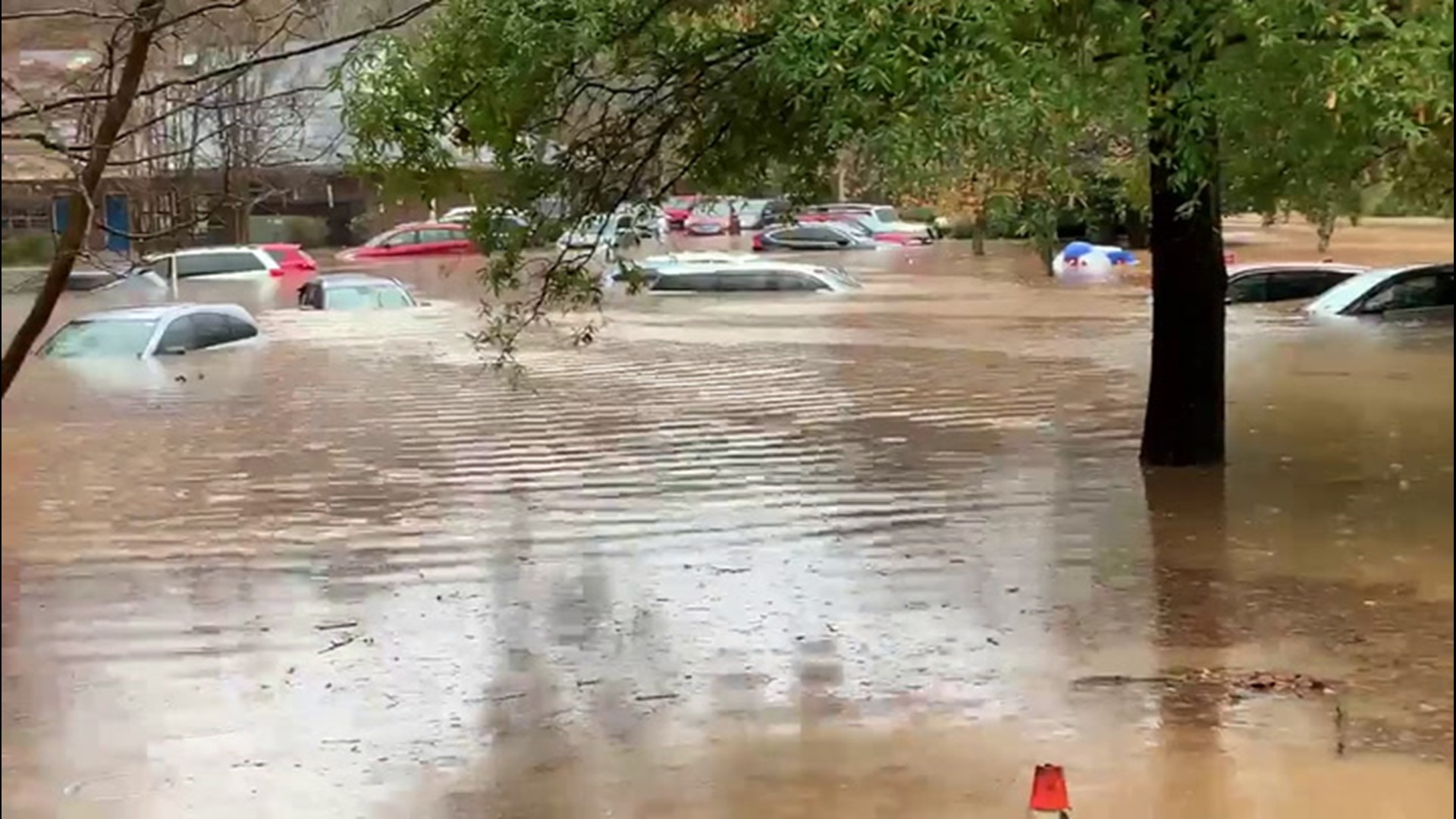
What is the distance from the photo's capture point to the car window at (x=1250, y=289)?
2061 centimetres

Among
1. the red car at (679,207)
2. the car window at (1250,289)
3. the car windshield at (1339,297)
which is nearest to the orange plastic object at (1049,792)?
the red car at (679,207)

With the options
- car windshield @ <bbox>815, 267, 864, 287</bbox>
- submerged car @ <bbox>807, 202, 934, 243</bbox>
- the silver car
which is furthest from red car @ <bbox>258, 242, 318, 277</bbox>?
car windshield @ <bbox>815, 267, 864, 287</bbox>

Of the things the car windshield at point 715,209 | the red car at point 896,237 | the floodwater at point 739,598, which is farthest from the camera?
the red car at point 896,237

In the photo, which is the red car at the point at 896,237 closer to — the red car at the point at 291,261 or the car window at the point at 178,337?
the red car at the point at 291,261

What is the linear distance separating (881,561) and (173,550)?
461 cm

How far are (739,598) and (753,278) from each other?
19.3 metres

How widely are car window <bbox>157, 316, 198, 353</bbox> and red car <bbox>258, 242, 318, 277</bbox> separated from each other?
1.28 meters

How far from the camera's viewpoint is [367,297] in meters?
25.8

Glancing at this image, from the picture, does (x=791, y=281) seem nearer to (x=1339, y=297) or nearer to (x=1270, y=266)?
(x=1270, y=266)

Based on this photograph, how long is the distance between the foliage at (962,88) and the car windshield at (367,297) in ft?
55.5

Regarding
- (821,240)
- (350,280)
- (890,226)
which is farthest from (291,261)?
(821,240)

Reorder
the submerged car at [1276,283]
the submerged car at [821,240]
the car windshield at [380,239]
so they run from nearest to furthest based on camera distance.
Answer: the submerged car at [1276,283]
the car windshield at [380,239]
the submerged car at [821,240]

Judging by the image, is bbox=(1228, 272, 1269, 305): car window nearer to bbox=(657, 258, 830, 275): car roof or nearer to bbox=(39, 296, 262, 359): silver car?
bbox=(657, 258, 830, 275): car roof

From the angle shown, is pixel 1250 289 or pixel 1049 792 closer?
pixel 1049 792
